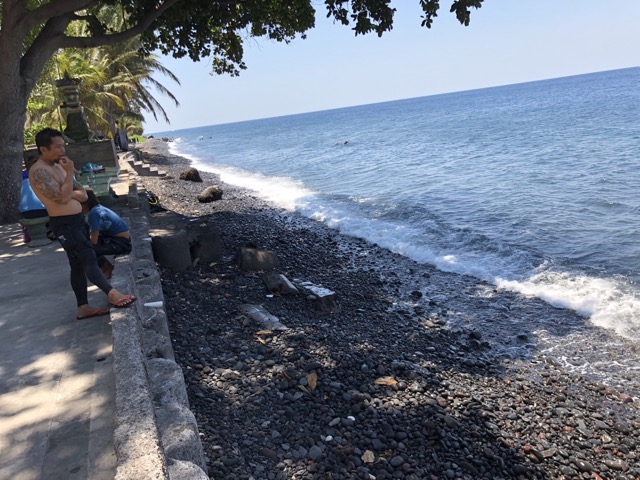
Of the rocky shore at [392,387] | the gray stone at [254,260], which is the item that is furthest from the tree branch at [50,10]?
the gray stone at [254,260]

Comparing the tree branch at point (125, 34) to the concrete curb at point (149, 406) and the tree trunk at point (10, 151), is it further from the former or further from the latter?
the concrete curb at point (149, 406)

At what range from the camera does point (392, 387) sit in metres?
5.49

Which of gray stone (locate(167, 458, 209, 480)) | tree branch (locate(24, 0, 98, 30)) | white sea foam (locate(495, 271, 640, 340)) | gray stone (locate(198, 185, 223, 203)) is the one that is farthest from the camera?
gray stone (locate(198, 185, 223, 203))

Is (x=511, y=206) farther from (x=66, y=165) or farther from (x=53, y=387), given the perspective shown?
(x=53, y=387)

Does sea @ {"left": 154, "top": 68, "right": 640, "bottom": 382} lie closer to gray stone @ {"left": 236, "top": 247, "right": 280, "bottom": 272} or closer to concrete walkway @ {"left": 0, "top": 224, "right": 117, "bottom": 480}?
gray stone @ {"left": 236, "top": 247, "right": 280, "bottom": 272}

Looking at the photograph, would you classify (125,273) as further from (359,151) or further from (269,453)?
(359,151)

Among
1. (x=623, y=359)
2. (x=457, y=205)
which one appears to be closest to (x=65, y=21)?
(x=623, y=359)

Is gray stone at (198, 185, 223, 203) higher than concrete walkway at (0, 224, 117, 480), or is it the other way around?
concrete walkway at (0, 224, 117, 480)

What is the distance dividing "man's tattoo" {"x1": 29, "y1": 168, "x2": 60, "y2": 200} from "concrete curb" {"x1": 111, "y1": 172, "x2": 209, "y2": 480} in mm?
1042

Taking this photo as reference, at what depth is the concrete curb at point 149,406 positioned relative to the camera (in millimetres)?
2496

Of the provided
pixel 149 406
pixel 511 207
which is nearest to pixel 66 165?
pixel 149 406

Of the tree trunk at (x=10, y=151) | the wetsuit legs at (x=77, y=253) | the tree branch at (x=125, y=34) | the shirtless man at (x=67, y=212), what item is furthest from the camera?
the tree branch at (x=125, y=34)

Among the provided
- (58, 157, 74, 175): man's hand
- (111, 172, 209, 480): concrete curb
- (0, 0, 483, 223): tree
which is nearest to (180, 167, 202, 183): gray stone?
(0, 0, 483, 223): tree

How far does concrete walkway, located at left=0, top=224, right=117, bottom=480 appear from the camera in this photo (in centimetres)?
285
